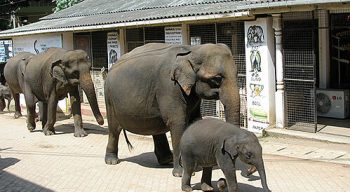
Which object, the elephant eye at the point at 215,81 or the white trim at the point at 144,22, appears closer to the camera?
the elephant eye at the point at 215,81

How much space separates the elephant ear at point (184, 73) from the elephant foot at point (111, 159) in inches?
Answer: 105

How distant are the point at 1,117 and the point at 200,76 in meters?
13.0

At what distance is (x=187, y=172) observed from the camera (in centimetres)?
755

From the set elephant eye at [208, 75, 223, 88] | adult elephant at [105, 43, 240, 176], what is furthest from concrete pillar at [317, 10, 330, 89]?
elephant eye at [208, 75, 223, 88]

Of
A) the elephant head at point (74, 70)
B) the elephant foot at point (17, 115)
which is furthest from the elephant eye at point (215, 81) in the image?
the elephant foot at point (17, 115)

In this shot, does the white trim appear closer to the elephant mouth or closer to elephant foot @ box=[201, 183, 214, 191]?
the elephant mouth

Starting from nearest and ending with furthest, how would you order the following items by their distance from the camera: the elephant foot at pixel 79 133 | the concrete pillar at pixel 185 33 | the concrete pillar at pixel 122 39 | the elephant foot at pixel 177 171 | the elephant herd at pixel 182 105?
the elephant herd at pixel 182 105 < the elephant foot at pixel 177 171 < the elephant foot at pixel 79 133 < the concrete pillar at pixel 185 33 < the concrete pillar at pixel 122 39

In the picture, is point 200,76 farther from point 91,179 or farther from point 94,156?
point 94,156

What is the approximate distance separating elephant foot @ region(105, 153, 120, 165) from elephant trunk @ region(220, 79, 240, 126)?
3204 millimetres

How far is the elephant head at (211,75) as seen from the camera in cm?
759

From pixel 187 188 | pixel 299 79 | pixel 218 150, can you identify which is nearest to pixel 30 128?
pixel 299 79

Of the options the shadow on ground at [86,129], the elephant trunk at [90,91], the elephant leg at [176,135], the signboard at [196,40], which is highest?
the signboard at [196,40]

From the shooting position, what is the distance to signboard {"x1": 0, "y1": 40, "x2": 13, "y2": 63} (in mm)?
23561

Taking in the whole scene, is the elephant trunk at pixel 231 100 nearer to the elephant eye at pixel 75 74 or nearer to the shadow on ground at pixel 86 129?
the elephant eye at pixel 75 74
